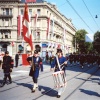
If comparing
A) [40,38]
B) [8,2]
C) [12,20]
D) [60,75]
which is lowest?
[60,75]

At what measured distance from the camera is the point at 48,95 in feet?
30.9

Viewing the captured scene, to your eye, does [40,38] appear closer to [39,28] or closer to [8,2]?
[39,28]

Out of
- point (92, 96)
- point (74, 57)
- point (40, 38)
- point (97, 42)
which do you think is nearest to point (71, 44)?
point (97, 42)

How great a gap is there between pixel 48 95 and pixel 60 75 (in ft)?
3.39

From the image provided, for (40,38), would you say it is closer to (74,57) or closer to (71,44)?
(74,57)

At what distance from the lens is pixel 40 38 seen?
214 feet

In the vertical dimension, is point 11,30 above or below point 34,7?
below

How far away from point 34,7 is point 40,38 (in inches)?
341

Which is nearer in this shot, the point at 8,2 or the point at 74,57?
the point at 74,57

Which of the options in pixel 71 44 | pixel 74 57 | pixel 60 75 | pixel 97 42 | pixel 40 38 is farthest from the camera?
pixel 71 44

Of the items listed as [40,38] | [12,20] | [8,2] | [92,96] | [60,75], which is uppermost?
[8,2]

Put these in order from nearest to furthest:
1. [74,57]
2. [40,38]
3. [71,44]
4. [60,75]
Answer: [60,75], [74,57], [40,38], [71,44]

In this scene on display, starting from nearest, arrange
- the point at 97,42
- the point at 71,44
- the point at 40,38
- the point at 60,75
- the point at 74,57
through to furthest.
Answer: the point at 60,75
the point at 74,57
the point at 40,38
the point at 97,42
the point at 71,44

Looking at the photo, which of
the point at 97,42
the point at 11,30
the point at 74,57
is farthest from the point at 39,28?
the point at 97,42
